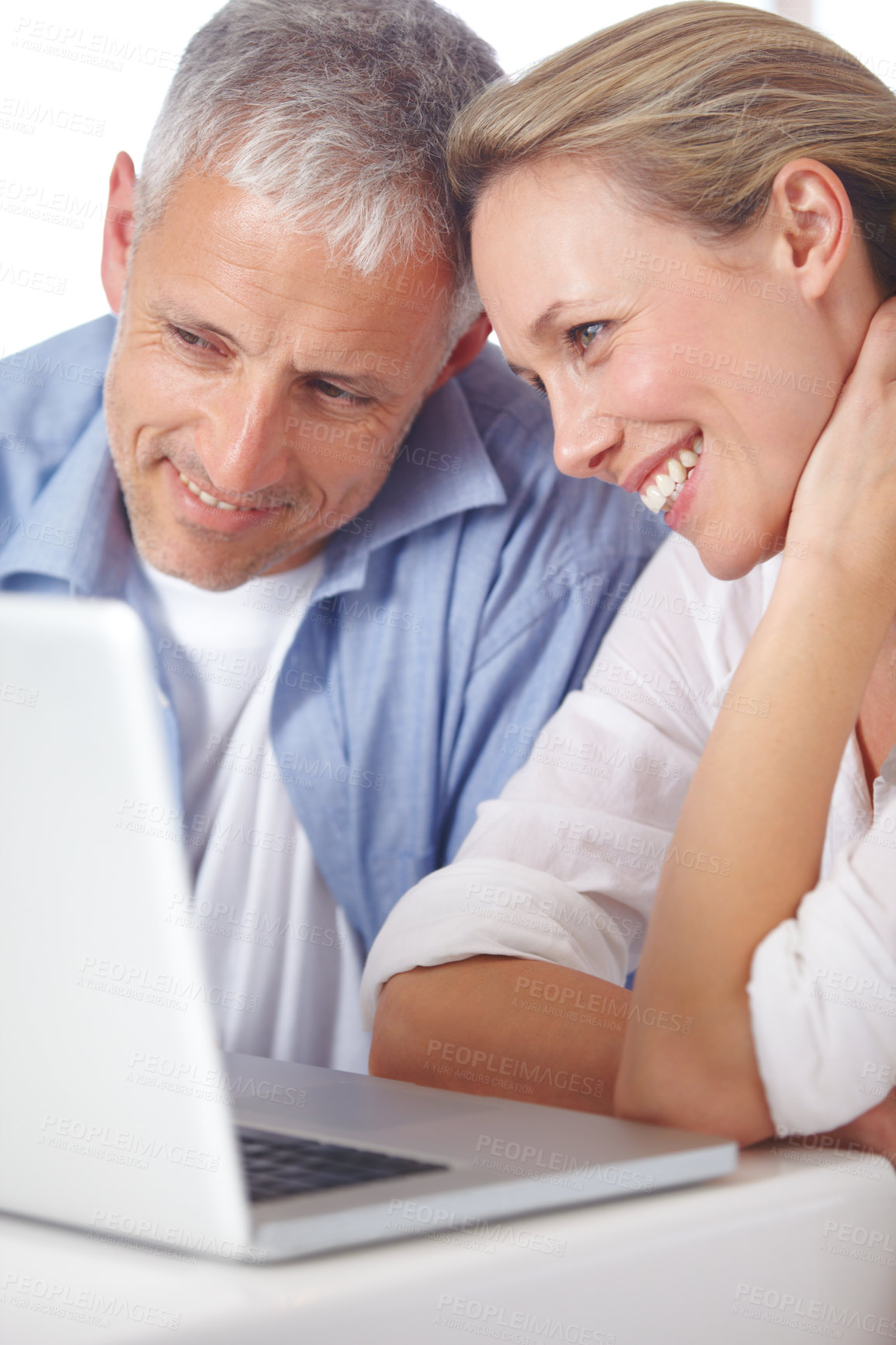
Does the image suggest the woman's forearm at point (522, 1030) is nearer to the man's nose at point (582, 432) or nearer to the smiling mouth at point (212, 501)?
the man's nose at point (582, 432)

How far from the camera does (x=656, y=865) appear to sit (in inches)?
46.5

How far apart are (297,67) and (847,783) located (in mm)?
976

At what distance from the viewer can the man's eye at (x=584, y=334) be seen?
1094mm

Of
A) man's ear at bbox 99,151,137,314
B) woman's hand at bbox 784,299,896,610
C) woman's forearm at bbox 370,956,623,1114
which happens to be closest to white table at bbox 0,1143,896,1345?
woman's forearm at bbox 370,956,623,1114

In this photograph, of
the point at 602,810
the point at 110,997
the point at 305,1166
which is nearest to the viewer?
the point at 110,997

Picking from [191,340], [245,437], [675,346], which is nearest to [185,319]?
[191,340]

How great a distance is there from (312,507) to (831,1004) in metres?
0.88

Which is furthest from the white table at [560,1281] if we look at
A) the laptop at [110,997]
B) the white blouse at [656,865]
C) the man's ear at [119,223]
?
the man's ear at [119,223]

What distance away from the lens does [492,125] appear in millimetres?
1118

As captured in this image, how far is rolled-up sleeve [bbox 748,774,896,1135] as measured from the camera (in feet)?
2.46

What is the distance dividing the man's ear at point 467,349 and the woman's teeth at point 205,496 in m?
0.31

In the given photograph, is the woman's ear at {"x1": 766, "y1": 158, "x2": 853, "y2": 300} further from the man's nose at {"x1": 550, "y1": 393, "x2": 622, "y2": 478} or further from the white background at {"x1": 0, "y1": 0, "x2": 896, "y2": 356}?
the white background at {"x1": 0, "y1": 0, "x2": 896, "y2": 356}

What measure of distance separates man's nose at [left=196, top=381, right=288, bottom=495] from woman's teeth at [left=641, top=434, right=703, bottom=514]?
432 millimetres

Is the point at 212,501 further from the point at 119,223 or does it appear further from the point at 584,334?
Answer: the point at 584,334
